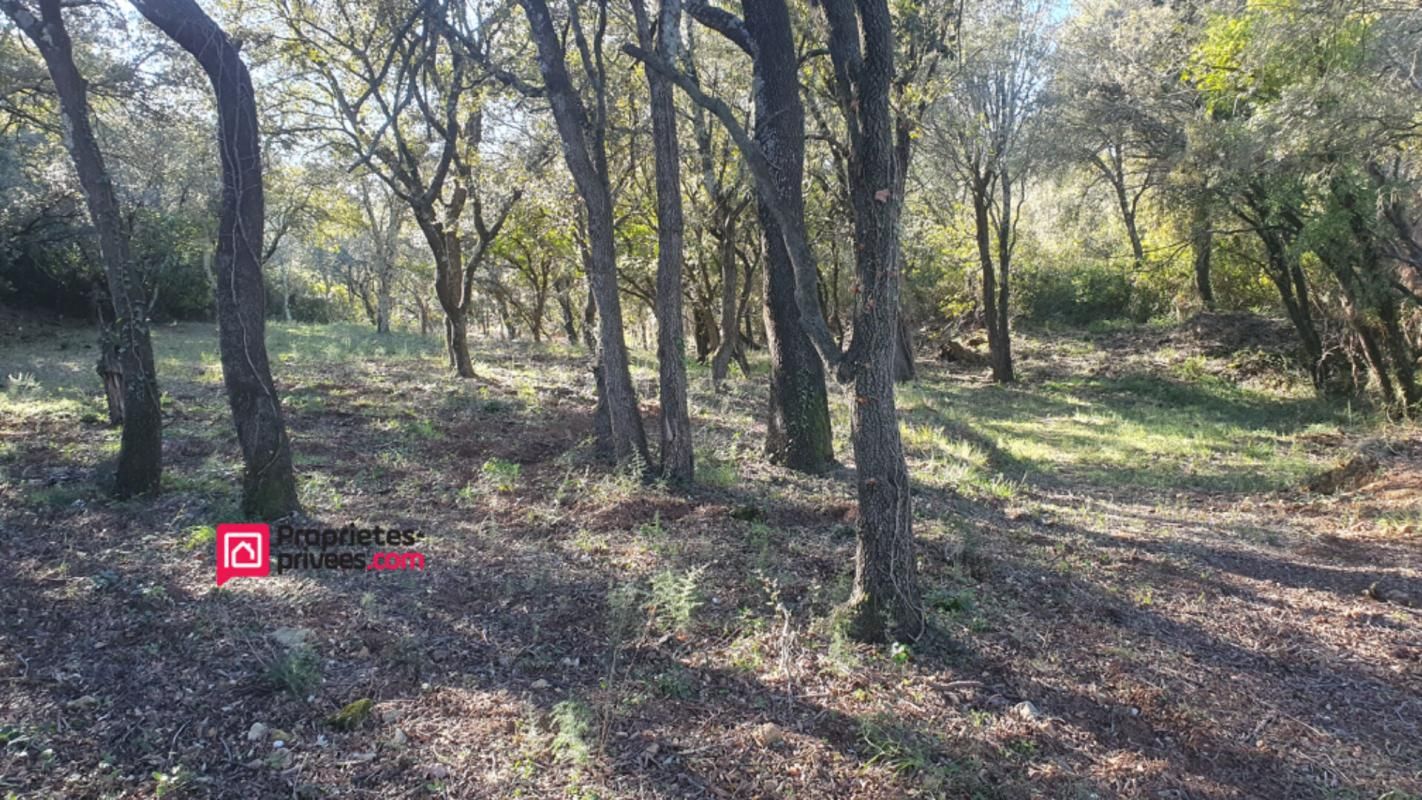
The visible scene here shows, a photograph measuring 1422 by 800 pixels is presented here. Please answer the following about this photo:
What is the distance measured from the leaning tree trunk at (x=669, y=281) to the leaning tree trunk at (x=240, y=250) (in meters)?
2.88

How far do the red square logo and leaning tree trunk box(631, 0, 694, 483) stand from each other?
304cm

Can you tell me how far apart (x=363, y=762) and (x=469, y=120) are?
10169 millimetres

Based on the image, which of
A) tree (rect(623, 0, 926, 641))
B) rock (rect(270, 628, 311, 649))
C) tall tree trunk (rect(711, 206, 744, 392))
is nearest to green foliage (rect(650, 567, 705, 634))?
tree (rect(623, 0, 926, 641))

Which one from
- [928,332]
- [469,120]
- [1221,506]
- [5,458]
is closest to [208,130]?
[469,120]

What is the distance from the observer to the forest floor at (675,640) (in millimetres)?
2764

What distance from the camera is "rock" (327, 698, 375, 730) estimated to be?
9.53ft

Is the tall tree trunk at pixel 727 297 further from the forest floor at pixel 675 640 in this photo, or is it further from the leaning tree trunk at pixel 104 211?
the leaning tree trunk at pixel 104 211

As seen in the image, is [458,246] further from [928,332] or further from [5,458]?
[928,332]

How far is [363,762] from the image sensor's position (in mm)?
2713

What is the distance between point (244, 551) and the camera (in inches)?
176

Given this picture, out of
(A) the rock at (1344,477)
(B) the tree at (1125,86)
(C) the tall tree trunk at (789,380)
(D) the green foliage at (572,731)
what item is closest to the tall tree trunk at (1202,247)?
(B) the tree at (1125,86)

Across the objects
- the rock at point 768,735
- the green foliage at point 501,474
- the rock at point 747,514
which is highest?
the green foliage at point 501,474

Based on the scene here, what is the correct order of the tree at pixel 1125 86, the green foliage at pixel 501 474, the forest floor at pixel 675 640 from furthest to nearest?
1. the tree at pixel 1125 86
2. the green foliage at pixel 501 474
3. the forest floor at pixel 675 640

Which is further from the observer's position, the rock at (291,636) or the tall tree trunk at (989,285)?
the tall tree trunk at (989,285)
